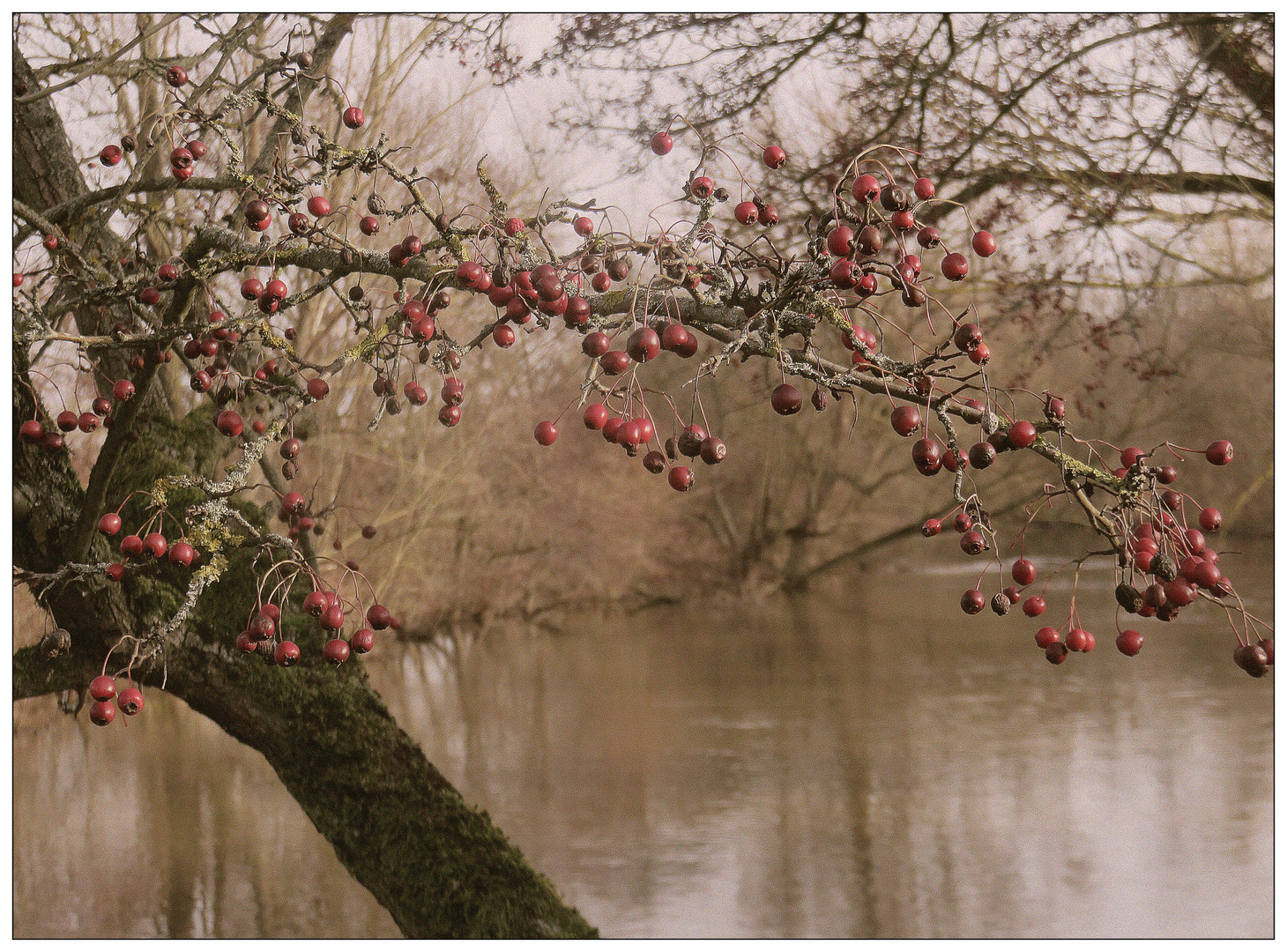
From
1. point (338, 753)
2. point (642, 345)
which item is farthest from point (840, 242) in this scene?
point (338, 753)

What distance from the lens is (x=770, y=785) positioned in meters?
2.89

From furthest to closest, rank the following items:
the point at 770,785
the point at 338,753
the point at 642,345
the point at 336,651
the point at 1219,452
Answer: the point at 770,785, the point at 338,753, the point at 336,651, the point at 1219,452, the point at 642,345

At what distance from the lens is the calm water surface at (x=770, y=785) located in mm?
2451

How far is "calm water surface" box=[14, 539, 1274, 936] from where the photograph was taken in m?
2.45

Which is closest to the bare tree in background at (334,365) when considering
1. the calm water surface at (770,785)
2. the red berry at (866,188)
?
the red berry at (866,188)

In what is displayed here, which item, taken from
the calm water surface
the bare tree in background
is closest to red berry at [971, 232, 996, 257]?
the bare tree in background

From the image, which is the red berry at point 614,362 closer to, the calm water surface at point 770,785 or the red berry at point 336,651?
the red berry at point 336,651

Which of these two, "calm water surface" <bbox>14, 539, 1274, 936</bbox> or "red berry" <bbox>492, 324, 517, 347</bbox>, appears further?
"calm water surface" <bbox>14, 539, 1274, 936</bbox>

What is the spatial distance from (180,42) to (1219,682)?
125 inches

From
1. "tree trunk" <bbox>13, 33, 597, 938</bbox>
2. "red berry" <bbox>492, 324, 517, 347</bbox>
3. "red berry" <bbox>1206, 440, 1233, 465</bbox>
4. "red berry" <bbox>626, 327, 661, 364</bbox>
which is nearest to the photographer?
"red berry" <bbox>626, 327, 661, 364</bbox>

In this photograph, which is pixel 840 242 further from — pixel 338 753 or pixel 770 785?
pixel 770 785

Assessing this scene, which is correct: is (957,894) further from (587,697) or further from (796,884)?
(587,697)

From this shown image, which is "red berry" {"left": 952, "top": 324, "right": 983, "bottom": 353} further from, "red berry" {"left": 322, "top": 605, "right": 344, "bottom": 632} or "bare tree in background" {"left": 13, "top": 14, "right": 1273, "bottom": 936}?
"red berry" {"left": 322, "top": 605, "right": 344, "bottom": 632}

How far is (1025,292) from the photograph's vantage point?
2477 millimetres
